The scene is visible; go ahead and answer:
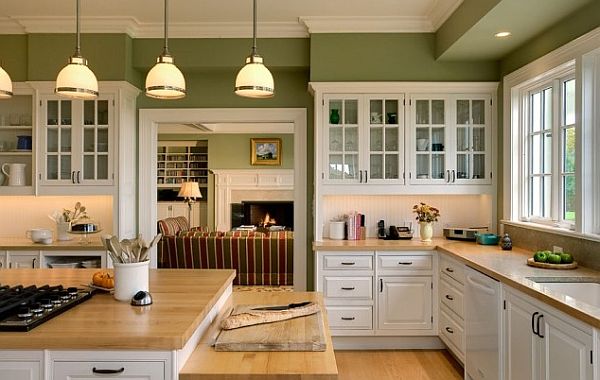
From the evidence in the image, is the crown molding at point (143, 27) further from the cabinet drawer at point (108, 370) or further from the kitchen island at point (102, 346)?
the cabinet drawer at point (108, 370)

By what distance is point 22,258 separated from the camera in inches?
167

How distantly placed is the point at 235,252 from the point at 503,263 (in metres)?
3.90

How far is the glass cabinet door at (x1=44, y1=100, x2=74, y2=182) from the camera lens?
4488 mm

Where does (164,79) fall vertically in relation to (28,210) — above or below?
above

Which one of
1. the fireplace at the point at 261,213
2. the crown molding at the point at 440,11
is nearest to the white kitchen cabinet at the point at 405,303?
the crown molding at the point at 440,11

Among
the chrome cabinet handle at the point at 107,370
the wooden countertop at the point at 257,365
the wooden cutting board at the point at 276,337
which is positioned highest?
the wooden cutting board at the point at 276,337

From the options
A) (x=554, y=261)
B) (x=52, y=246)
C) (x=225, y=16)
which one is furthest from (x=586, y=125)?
(x=52, y=246)

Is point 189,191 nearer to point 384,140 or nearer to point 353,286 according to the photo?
point 384,140

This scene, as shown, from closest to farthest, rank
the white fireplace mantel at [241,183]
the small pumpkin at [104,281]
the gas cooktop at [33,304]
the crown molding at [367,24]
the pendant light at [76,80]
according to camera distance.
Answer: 1. the gas cooktop at [33,304]
2. the small pumpkin at [104,281]
3. the pendant light at [76,80]
4. the crown molding at [367,24]
5. the white fireplace mantel at [241,183]

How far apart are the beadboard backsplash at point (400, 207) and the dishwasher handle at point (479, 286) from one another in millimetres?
1477

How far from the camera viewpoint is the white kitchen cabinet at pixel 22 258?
4223 millimetres

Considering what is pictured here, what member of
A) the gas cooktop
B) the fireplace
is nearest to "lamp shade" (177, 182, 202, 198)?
the fireplace

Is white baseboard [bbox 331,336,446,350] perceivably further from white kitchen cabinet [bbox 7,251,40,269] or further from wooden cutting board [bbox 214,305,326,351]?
white kitchen cabinet [bbox 7,251,40,269]

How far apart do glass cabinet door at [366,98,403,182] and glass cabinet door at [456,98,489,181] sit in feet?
1.81
